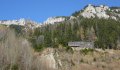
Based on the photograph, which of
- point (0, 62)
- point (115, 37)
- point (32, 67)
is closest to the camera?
point (0, 62)

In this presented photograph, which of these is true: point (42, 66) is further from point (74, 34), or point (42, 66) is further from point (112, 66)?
point (74, 34)

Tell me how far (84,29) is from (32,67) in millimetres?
75632

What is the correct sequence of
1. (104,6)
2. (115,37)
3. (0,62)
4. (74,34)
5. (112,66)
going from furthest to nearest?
(104,6)
(74,34)
(115,37)
(112,66)
(0,62)

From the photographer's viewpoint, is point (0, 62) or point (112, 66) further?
point (112, 66)

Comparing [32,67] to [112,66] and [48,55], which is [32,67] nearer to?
[48,55]

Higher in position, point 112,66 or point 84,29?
point 84,29

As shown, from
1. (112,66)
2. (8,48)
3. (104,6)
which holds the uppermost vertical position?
(104,6)

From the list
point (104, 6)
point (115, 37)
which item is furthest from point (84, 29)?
point (104, 6)

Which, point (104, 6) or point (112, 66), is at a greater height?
point (104, 6)

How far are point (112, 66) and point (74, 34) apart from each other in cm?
4721

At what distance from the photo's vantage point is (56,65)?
160 feet

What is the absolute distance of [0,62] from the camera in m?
32.2

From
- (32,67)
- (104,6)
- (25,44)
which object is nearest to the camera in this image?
(32,67)

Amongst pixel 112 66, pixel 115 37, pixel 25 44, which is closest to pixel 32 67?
pixel 25 44
